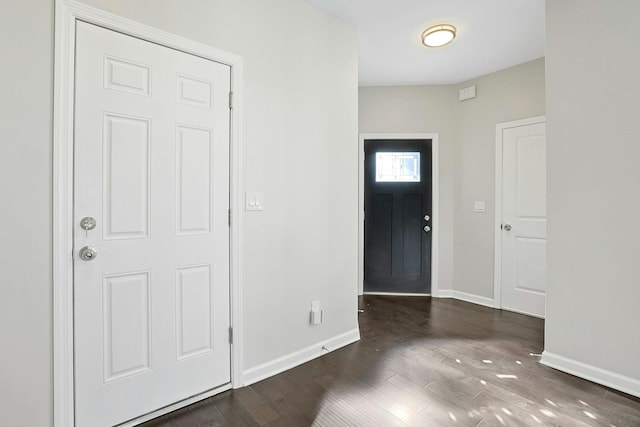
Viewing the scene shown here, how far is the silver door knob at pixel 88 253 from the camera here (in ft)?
4.89

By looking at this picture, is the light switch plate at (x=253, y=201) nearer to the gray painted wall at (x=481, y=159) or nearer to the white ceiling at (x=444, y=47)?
the white ceiling at (x=444, y=47)

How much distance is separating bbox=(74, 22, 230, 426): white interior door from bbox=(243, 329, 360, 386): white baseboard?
18 cm

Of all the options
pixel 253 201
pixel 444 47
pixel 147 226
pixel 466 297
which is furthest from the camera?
pixel 466 297

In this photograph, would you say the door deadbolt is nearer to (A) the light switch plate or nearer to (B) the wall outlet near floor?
(A) the light switch plate

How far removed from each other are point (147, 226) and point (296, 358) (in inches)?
55.0

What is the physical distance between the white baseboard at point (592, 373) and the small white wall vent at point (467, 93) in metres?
2.95

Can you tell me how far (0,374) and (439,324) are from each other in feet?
10.3

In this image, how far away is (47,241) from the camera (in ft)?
4.62

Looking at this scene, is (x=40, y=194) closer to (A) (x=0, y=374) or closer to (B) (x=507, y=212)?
(A) (x=0, y=374)

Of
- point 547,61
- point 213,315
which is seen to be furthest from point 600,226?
point 213,315

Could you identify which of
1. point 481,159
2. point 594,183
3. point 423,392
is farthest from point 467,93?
point 423,392

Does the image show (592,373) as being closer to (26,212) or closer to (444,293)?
(444,293)

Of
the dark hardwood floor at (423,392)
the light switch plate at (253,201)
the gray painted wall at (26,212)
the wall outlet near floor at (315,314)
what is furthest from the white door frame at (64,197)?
the wall outlet near floor at (315,314)

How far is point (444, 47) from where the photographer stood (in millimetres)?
3141
